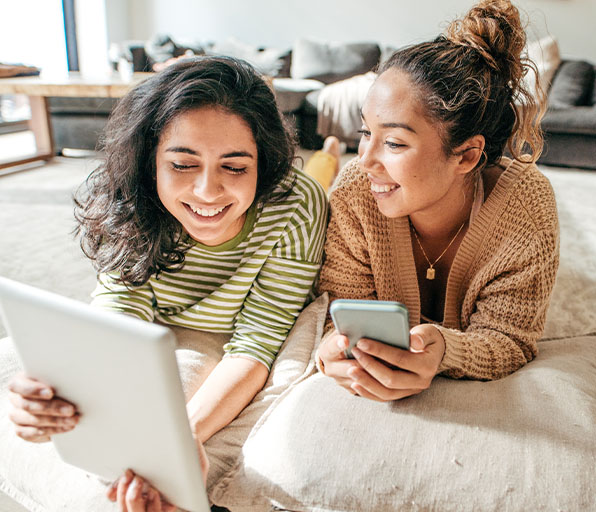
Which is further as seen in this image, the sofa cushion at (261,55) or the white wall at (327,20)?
the sofa cushion at (261,55)

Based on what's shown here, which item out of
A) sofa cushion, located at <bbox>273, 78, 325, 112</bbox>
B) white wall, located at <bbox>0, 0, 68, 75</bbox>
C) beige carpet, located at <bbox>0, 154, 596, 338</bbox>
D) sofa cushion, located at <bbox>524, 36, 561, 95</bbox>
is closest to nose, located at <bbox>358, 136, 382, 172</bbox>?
beige carpet, located at <bbox>0, 154, 596, 338</bbox>

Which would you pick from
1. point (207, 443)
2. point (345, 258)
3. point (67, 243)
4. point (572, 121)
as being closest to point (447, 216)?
point (345, 258)

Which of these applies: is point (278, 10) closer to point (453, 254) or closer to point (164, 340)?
point (453, 254)

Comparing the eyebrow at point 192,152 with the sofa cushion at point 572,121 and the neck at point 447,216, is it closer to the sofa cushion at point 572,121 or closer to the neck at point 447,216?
the neck at point 447,216

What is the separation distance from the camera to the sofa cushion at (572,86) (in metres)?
3.97

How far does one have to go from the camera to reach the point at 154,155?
1.06 meters

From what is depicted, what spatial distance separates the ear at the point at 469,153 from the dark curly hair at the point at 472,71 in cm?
1

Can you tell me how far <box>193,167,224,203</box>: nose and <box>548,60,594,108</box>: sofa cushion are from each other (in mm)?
3661

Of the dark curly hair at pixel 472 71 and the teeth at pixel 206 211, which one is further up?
the dark curly hair at pixel 472 71

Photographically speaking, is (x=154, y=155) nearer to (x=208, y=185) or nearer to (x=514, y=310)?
(x=208, y=185)

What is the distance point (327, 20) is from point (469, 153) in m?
4.64

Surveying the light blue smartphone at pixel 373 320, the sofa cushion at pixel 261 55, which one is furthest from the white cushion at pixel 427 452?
the sofa cushion at pixel 261 55

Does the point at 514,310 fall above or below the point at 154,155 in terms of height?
below

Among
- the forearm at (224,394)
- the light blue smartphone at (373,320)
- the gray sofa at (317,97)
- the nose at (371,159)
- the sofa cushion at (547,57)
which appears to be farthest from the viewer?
the sofa cushion at (547,57)
